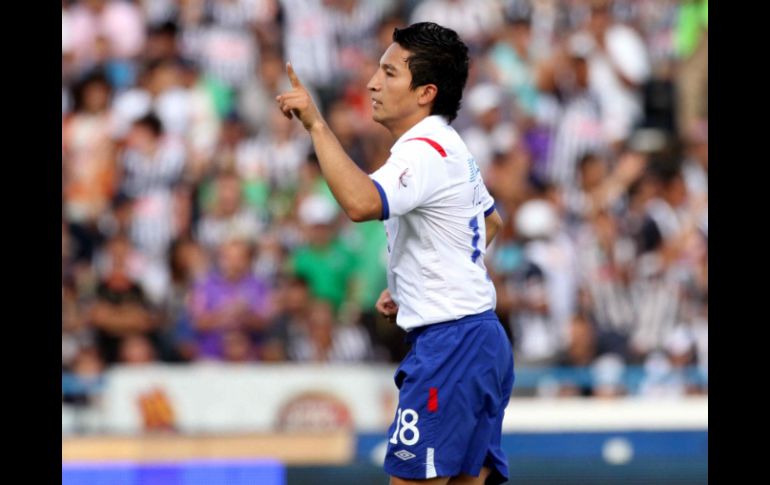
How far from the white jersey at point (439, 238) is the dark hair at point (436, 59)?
0.11 meters

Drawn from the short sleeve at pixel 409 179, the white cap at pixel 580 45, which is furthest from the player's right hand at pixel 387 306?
the white cap at pixel 580 45

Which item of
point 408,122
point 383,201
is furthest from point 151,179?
point 383,201

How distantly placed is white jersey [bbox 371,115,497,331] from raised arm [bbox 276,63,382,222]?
11.5 inches

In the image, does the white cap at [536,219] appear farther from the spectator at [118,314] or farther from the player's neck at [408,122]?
the player's neck at [408,122]

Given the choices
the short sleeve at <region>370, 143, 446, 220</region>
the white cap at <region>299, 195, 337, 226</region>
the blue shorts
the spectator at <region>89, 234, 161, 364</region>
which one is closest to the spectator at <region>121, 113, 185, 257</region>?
the spectator at <region>89, 234, 161, 364</region>

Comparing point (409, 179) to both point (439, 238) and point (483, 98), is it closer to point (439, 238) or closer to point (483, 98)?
point (439, 238)

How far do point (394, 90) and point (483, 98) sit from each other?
298 inches

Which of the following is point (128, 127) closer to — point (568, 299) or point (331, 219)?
point (331, 219)

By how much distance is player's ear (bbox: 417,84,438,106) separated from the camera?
5531 millimetres

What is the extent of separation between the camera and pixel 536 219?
39.2 feet

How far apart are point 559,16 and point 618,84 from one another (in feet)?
4.11
